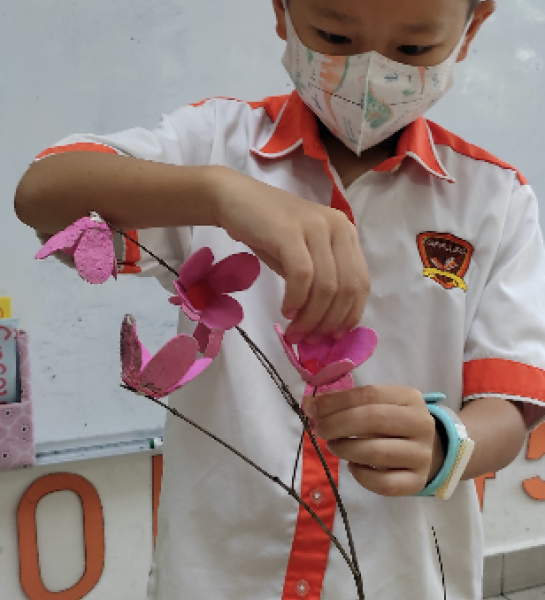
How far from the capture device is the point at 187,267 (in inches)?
13.6

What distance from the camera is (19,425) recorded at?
945 mm

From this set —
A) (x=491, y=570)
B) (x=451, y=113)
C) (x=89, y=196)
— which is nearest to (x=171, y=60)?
(x=451, y=113)

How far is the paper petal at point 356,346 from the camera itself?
323 mm

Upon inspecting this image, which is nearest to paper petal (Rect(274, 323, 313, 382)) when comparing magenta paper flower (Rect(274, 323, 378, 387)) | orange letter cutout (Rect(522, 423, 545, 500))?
magenta paper flower (Rect(274, 323, 378, 387))

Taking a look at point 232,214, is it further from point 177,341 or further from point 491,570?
point 491,570

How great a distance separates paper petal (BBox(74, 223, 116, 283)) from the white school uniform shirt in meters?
0.19

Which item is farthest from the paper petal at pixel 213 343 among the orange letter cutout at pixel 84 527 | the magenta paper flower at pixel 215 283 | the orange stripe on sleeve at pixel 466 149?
the orange letter cutout at pixel 84 527

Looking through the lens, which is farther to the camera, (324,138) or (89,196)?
(324,138)

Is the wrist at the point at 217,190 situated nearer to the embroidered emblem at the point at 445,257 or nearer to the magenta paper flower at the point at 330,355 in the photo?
the magenta paper flower at the point at 330,355

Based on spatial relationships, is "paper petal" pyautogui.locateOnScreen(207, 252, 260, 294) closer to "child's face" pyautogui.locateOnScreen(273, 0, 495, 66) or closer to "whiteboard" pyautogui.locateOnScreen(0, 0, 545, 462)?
"child's face" pyautogui.locateOnScreen(273, 0, 495, 66)

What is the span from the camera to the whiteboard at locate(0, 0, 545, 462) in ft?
3.04

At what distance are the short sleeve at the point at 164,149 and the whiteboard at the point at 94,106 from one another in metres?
0.46

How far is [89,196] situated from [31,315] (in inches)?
26.7

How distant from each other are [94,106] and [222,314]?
751mm
